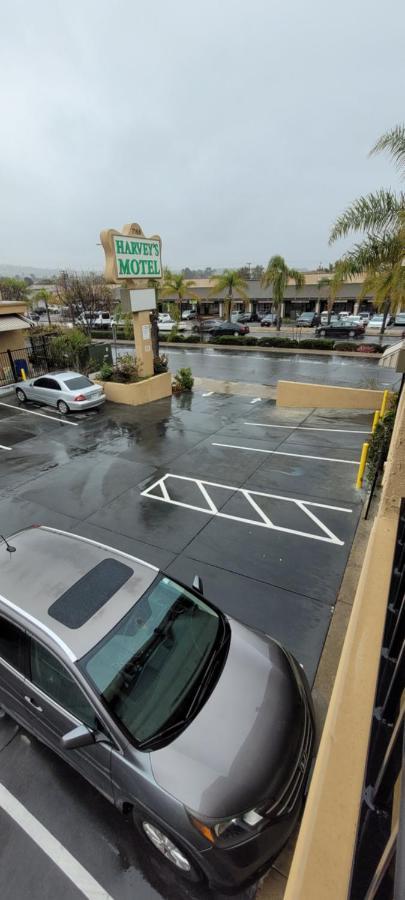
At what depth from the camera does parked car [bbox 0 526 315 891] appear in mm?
2695

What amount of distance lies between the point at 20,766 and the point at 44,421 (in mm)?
11828

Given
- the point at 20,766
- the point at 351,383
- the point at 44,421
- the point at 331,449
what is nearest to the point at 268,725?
the point at 20,766

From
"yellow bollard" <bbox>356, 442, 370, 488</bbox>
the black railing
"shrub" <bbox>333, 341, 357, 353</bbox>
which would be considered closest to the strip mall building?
"shrub" <bbox>333, 341, 357, 353</bbox>

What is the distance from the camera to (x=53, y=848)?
10.1 ft

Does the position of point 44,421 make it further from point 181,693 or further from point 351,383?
point 351,383

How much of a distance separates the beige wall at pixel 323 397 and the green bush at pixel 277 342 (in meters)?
14.6

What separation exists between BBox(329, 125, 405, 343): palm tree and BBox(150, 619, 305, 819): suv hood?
1204 cm

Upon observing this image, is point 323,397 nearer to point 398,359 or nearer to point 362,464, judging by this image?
point 362,464

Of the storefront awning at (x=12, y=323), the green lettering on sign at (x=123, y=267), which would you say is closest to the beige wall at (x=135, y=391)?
the green lettering on sign at (x=123, y=267)

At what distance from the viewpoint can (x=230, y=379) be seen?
21141 mm

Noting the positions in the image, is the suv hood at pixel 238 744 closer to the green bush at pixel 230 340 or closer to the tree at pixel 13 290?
the green bush at pixel 230 340

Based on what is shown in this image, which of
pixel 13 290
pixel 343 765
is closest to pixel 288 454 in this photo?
pixel 343 765

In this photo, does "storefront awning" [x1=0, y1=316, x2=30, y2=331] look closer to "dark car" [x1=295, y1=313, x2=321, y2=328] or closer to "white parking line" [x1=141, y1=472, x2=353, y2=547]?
"white parking line" [x1=141, y1=472, x2=353, y2=547]

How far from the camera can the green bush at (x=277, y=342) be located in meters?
29.4
